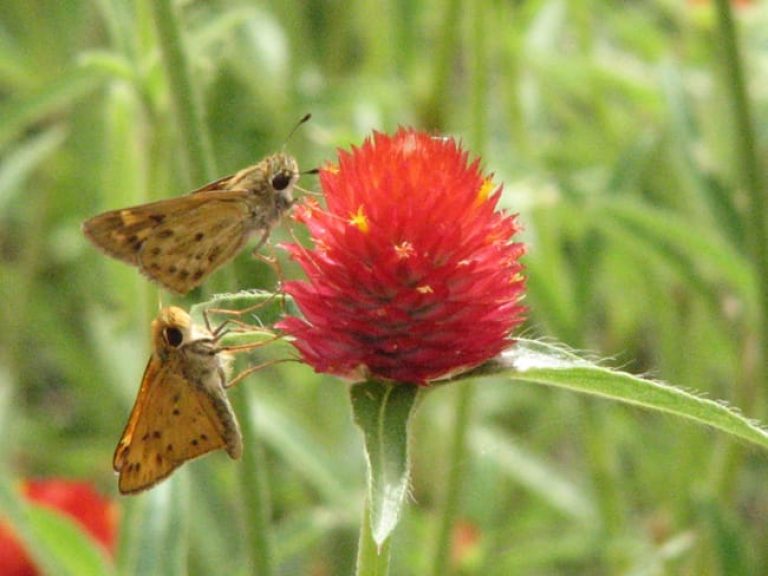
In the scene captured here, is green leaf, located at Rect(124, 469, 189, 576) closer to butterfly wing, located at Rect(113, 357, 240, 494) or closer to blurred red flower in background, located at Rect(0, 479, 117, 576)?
butterfly wing, located at Rect(113, 357, 240, 494)

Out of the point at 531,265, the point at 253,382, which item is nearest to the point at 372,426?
the point at 531,265

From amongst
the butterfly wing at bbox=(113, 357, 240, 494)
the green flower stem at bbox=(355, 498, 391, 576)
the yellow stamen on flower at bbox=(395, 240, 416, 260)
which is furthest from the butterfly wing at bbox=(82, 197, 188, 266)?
the green flower stem at bbox=(355, 498, 391, 576)

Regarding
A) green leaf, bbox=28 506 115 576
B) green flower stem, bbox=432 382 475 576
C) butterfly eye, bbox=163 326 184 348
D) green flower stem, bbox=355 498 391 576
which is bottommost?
green flower stem, bbox=432 382 475 576

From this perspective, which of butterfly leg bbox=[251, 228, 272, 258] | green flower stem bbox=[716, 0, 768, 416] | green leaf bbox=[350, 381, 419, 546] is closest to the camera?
green leaf bbox=[350, 381, 419, 546]

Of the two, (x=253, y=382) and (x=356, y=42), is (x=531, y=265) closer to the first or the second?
(x=253, y=382)

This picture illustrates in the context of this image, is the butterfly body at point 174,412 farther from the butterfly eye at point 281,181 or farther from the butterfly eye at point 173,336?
the butterfly eye at point 281,181
